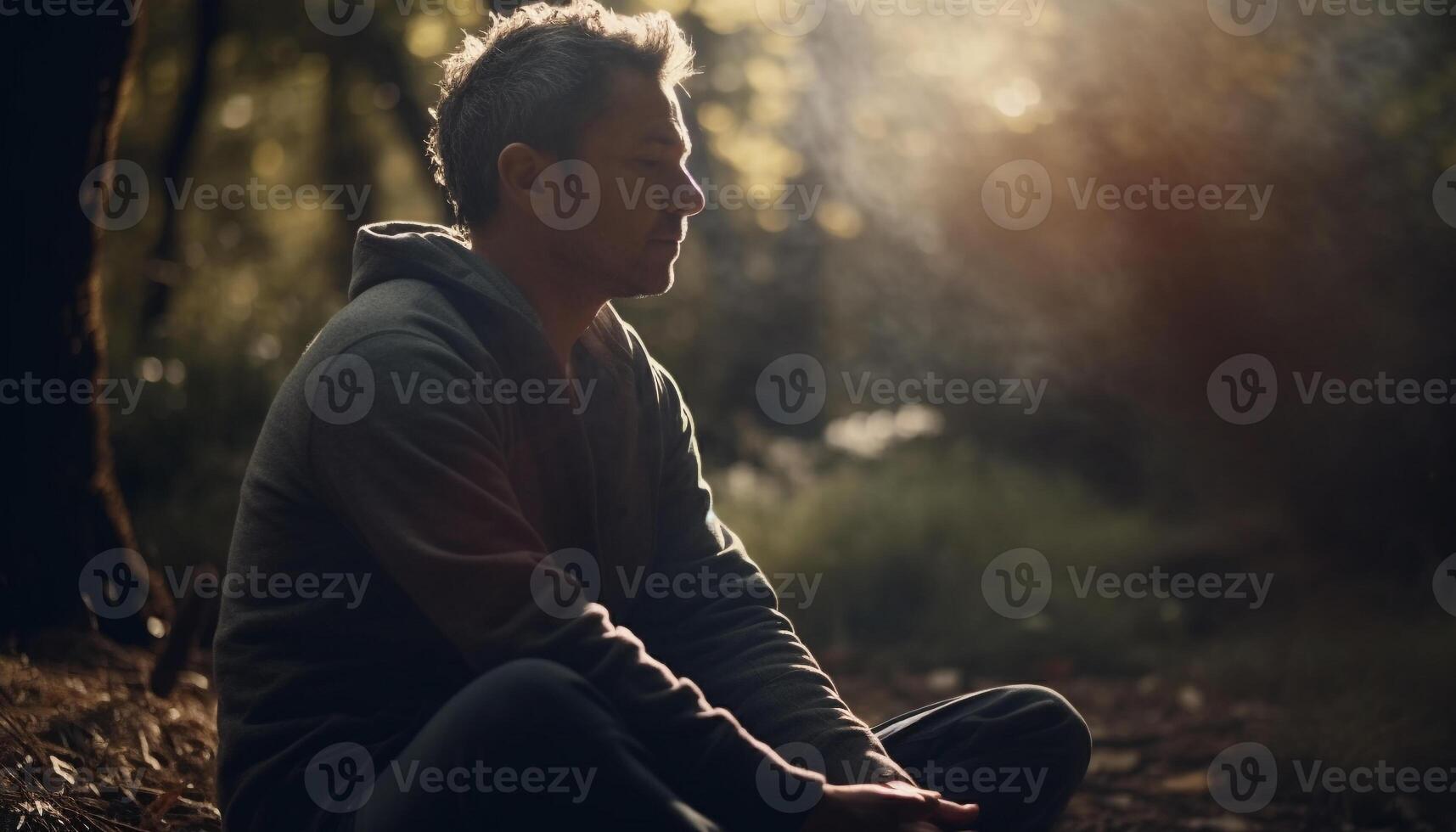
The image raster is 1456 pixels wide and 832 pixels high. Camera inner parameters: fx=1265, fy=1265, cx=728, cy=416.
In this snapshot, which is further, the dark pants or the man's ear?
the man's ear

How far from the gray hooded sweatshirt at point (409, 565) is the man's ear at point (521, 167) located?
19 centimetres

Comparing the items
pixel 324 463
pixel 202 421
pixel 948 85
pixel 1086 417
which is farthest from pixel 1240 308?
pixel 324 463

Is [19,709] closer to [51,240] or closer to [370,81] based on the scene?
[51,240]

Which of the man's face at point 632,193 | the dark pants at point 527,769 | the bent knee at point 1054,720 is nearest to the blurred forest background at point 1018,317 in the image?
the bent knee at point 1054,720

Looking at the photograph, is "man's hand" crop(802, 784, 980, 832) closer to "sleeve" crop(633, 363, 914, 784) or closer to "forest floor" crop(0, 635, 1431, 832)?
"sleeve" crop(633, 363, 914, 784)

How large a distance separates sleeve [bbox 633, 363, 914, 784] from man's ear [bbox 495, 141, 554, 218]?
0.55m

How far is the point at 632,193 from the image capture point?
264 centimetres

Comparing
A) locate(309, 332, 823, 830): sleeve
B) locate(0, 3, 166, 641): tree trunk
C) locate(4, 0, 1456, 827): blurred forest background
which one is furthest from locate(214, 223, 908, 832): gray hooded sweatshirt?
locate(4, 0, 1456, 827): blurred forest background

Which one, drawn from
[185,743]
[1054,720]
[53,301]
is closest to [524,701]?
[1054,720]

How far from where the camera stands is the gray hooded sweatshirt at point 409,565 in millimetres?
2035

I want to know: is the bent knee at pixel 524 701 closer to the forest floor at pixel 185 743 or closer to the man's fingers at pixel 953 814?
the man's fingers at pixel 953 814

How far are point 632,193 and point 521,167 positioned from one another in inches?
9.4

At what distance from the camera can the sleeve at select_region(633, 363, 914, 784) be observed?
251cm

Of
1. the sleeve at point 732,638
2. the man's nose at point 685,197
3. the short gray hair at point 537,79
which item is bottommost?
the sleeve at point 732,638
